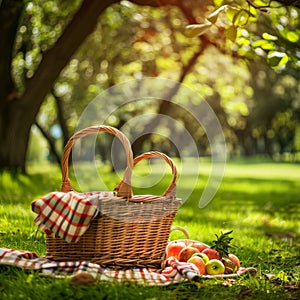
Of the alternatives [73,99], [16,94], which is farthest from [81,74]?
[16,94]

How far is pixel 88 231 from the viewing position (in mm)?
4738

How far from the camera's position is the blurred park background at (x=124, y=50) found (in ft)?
26.4

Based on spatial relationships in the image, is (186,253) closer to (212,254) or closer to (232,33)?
(212,254)

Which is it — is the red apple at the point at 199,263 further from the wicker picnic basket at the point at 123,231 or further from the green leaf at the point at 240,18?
the green leaf at the point at 240,18

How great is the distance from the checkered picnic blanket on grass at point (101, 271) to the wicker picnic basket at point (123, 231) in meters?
0.13

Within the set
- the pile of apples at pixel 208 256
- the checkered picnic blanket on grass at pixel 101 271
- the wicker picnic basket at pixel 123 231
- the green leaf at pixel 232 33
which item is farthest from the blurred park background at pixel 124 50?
the checkered picnic blanket on grass at pixel 101 271

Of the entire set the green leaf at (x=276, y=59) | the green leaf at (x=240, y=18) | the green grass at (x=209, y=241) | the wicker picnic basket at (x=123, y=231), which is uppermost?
the green leaf at (x=240, y=18)

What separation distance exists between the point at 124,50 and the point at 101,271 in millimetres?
17549

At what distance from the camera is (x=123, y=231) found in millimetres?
4801

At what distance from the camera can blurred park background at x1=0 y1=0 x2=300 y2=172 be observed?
8.05m

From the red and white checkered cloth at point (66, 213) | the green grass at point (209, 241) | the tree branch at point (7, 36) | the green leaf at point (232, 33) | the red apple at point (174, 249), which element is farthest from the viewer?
the tree branch at point (7, 36)

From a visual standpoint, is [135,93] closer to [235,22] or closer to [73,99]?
[73,99]

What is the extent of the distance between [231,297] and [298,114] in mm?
41109

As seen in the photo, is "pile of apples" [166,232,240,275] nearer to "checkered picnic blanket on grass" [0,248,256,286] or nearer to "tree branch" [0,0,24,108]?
"checkered picnic blanket on grass" [0,248,256,286]
